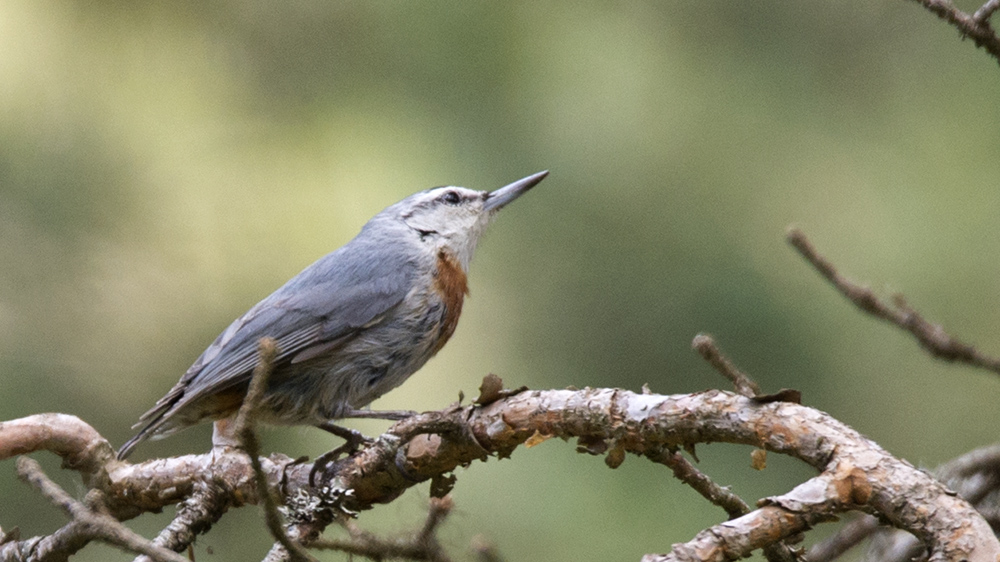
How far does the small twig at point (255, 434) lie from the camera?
54.2 inches

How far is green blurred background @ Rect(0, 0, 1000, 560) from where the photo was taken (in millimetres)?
3574

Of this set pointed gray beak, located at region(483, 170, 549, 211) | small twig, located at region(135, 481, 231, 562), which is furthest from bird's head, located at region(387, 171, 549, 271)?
small twig, located at region(135, 481, 231, 562)

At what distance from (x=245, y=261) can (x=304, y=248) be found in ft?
0.74

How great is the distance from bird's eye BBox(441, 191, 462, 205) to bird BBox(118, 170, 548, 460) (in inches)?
13.1

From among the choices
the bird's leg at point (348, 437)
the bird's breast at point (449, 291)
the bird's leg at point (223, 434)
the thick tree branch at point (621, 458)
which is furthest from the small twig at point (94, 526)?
the bird's breast at point (449, 291)

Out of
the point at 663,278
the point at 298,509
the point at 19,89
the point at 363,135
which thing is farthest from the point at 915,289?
the point at 19,89

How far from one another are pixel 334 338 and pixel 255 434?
1.88 meters

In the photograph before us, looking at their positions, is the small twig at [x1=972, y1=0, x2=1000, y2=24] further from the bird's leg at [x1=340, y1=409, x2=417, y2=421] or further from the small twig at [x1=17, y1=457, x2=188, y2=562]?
the bird's leg at [x1=340, y1=409, x2=417, y2=421]

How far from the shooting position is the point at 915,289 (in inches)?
142

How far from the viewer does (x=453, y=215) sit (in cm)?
Result: 394

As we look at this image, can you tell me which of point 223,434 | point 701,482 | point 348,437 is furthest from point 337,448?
point 701,482

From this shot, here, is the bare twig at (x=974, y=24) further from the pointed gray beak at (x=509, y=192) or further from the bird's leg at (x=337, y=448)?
the pointed gray beak at (x=509, y=192)

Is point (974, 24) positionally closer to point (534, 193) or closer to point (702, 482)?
point (702, 482)

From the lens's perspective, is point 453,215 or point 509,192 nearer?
point 509,192
